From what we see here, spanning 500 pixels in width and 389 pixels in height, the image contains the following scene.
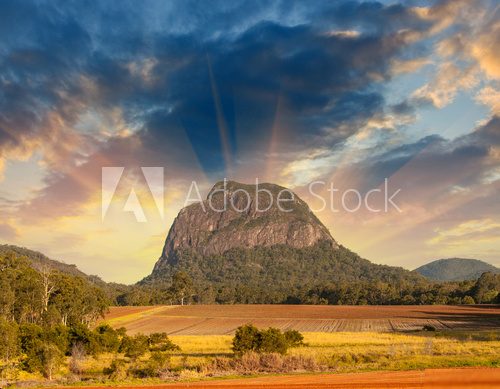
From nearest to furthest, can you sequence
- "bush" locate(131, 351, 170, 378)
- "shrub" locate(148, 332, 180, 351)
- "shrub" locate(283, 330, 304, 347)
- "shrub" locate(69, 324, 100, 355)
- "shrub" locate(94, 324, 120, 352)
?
"bush" locate(131, 351, 170, 378) → "shrub" locate(148, 332, 180, 351) → "shrub" locate(69, 324, 100, 355) → "shrub" locate(94, 324, 120, 352) → "shrub" locate(283, 330, 304, 347)

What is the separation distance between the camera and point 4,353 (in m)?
36.8

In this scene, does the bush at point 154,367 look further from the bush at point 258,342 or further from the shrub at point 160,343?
the shrub at point 160,343

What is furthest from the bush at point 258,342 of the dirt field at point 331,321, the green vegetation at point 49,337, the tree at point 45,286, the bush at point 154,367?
the dirt field at point 331,321

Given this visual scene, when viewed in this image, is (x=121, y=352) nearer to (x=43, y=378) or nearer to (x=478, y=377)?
(x=43, y=378)

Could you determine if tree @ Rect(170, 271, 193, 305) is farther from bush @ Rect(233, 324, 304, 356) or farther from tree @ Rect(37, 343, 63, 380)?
tree @ Rect(37, 343, 63, 380)

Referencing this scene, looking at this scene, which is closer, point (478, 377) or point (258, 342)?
point (478, 377)

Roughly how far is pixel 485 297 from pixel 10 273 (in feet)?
445

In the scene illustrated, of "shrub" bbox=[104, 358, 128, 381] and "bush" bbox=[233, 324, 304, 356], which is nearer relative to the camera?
"shrub" bbox=[104, 358, 128, 381]

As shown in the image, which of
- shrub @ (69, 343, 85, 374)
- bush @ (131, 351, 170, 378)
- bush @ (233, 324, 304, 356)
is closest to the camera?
bush @ (131, 351, 170, 378)

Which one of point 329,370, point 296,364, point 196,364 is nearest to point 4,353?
point 196,364

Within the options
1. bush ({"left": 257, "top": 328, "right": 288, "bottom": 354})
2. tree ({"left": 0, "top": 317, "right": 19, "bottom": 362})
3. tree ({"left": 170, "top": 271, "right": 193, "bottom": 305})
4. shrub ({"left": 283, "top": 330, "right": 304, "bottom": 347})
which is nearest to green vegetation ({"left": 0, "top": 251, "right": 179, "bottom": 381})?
tree ({"left": 0, "top": 317, "right": 19, "bottom": 362})

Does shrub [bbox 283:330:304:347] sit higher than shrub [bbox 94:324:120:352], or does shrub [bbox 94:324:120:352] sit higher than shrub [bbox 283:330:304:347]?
shrub [bbox 94:324:120:352]

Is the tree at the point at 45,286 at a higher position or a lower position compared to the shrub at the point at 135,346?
higher

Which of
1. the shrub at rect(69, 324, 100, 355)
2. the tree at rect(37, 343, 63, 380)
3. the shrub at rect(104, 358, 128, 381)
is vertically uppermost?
the shrub at rect(69, 324, 100, 355)
